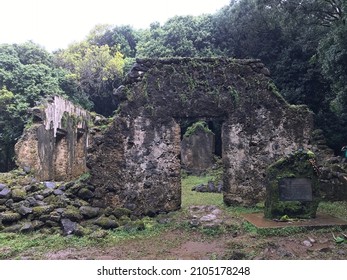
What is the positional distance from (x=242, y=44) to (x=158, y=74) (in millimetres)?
12372

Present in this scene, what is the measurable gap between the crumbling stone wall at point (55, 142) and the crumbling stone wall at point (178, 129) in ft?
9.85

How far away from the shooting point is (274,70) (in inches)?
713

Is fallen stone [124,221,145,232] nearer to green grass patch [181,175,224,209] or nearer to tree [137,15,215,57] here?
green grass patch [181,175,224,209]

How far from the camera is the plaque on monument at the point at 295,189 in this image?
6586 millimetres

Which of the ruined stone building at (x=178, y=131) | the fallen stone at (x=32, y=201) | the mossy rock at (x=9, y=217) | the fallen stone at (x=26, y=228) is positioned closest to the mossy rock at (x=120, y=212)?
the ruined stone building at (x=178, y=131)

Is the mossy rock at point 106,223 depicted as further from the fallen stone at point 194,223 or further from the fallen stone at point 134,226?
the fallen stone at point 194,223

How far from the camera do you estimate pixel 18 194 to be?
7293 mm

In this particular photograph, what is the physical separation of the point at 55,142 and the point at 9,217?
590 centimetres

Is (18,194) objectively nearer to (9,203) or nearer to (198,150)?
(9,203)

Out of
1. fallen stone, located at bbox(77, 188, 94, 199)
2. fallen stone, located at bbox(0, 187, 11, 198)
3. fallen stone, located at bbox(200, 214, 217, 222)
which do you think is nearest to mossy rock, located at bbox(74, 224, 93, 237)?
fallen stone, located at bbox(77, 188, 94, 199)

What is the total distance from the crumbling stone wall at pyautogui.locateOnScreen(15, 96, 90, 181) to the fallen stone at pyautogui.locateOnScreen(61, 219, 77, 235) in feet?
11.3

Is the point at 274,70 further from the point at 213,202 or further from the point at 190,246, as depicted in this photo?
the point at 190,246

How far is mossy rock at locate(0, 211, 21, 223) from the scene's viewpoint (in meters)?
6.58

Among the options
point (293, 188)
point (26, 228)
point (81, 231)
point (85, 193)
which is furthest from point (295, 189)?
point (26, 228)
